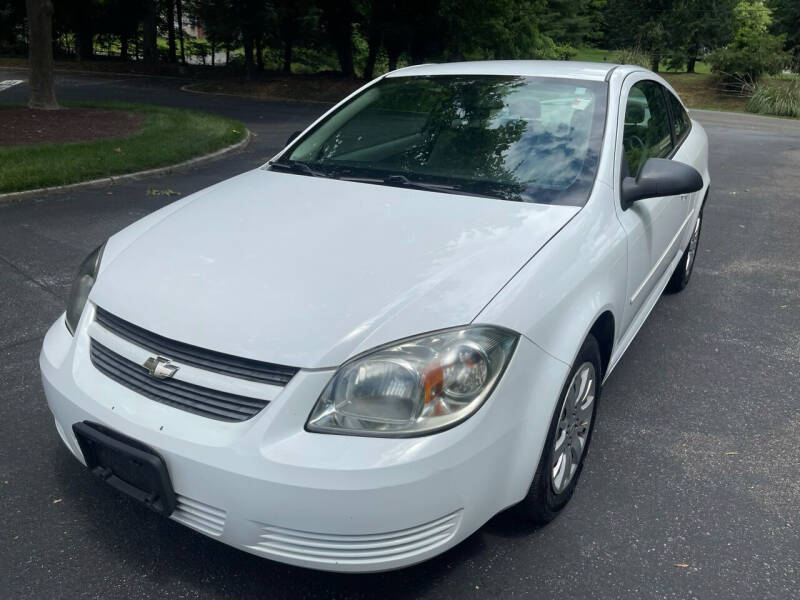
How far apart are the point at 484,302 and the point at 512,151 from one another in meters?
1.28

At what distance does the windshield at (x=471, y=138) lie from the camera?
3.12 m

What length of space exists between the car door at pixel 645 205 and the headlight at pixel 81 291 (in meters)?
2.12

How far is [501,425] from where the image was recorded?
7.06ft

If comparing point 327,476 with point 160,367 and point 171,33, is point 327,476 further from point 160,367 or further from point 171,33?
point 171,33

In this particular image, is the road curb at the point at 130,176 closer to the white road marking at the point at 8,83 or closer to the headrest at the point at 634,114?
the headrest at the point at 634,114

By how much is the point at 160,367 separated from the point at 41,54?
13149 mm

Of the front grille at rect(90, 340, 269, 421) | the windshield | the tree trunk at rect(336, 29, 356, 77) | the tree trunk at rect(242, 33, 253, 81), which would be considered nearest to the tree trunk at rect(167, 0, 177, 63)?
the tree trunk at rect(242, 33, 253, 81)

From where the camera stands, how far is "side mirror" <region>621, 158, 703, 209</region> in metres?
3.12

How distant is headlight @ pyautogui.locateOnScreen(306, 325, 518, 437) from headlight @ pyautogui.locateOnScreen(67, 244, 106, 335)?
1.15m

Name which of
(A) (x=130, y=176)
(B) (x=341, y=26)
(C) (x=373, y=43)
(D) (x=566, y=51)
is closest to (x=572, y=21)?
(D) (x=566, y=51)

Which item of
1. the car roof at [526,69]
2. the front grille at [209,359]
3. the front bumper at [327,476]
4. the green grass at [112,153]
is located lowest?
the green grass at [112,153]

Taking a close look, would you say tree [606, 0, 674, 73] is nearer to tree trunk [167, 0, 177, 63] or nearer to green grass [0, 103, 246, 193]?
tree trunk [167, 0, 177, 63]

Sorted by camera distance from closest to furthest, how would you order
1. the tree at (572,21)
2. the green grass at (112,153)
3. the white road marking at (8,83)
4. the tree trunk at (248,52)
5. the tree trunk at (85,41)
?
the green grass at (112,153), the white road marking at (8,83), the tree trunk at (248,52), the tree trunk at (85,41), the tree at (572,21)

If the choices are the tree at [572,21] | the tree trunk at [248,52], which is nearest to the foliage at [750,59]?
the tree at [572,21]
